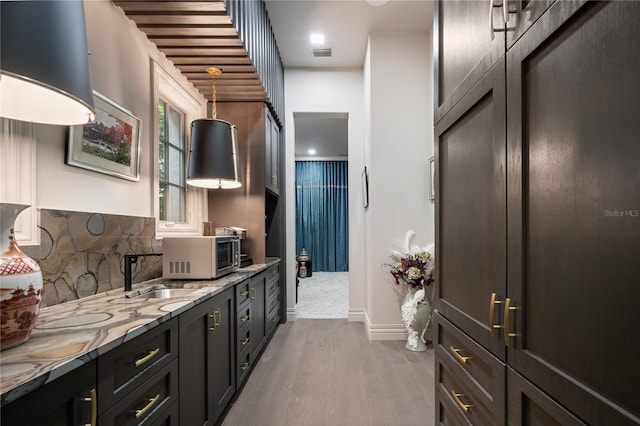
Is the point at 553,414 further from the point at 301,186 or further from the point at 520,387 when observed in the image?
the point at 301,186

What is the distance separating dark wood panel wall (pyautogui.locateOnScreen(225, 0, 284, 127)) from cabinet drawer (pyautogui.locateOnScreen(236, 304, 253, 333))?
6.28 feet

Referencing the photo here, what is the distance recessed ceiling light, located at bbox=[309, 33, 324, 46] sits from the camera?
134 inches

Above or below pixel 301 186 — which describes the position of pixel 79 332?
below

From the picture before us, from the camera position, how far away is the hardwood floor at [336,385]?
198 cm

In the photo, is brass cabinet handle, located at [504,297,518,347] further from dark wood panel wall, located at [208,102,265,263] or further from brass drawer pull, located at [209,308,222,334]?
dark wood panel wall, located at [208,102,265,263]

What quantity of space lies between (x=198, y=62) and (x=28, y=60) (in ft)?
6.24

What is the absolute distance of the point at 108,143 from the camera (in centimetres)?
177

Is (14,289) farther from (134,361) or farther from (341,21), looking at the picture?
(341,21)

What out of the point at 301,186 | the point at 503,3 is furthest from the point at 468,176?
the point at 301,186

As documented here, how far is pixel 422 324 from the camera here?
3059mm

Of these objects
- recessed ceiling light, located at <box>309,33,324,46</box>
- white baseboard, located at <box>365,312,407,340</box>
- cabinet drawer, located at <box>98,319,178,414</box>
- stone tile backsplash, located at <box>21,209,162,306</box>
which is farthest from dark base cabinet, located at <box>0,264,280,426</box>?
recessed ceiling light, located at <box>309,33,324,46</box>

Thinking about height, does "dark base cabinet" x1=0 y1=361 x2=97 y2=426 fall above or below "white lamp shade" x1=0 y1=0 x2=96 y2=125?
below

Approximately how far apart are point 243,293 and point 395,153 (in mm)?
2158

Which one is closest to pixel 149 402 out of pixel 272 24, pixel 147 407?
pixel 147 407
